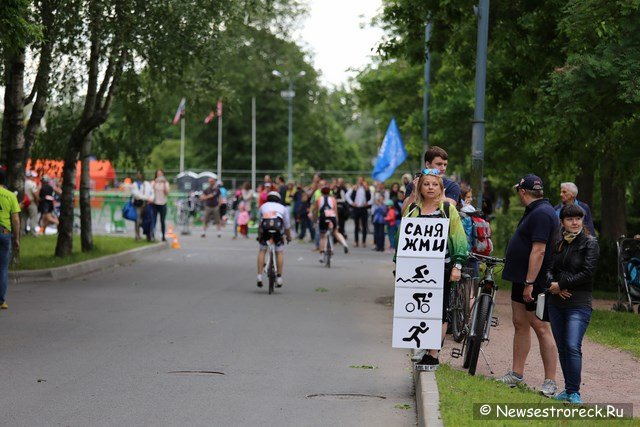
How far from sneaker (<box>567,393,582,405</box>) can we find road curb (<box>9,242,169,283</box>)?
13262 millimetres

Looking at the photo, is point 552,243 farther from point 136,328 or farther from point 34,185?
point 34,185

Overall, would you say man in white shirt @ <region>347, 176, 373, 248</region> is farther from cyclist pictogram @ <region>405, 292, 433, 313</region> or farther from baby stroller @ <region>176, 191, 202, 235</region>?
cyclist pictogram @ <region>405, 292, 433, 313</region>

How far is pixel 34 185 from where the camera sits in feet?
112

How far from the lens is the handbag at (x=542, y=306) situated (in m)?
9.45

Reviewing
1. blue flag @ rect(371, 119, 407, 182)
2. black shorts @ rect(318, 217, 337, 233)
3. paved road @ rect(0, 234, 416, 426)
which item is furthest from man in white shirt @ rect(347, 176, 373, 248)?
paved road @ rect(0, 234, 416, 426)

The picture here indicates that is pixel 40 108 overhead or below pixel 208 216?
overhead

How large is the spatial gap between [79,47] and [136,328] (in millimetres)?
9886

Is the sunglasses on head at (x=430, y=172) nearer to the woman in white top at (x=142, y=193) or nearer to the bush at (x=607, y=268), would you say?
the bush at (x=607, y=268)

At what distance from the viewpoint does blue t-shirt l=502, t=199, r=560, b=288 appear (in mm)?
9562

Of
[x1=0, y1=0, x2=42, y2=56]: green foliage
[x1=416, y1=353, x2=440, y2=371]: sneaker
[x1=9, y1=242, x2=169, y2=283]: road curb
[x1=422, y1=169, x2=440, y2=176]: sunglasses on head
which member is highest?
[x1=0, y1=0, x2=42, y2=56]: green foliage

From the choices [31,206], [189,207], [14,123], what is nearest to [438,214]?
[14,123]

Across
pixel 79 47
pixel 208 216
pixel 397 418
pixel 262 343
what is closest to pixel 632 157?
pixel 262 343

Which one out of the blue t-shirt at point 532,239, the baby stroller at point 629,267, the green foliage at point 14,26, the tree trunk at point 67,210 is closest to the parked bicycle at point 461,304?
the blue t-shirt at point 532,239

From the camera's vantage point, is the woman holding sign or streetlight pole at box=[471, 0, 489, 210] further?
streetlight pole at box=[471, 0, 489, 210]
